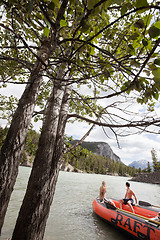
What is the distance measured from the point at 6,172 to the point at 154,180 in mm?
64987

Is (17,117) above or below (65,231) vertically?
above

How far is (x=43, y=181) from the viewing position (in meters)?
1.84

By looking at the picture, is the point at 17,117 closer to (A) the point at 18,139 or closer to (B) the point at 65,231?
(A) the point at 18,139

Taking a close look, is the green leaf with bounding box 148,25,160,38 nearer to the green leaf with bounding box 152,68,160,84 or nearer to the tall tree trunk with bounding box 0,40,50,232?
the green leaf with bounding box 152,68,160,84

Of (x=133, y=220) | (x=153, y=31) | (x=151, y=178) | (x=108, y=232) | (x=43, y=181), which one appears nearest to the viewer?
(x=153, y=31)

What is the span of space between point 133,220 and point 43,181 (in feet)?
18.6

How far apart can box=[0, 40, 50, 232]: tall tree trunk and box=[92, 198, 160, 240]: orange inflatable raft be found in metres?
5.39

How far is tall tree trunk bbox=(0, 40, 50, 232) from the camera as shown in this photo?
5.68 ft

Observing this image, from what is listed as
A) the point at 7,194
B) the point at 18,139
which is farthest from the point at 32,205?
the point at 18,139

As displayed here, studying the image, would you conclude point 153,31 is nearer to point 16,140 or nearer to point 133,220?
point 16,140

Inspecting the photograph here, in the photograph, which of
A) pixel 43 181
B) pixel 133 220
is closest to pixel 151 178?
pixel 133 220

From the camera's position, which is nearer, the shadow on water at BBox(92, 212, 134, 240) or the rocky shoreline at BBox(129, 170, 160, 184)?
the shadow on water at BBox(92, 212, 134, 240)

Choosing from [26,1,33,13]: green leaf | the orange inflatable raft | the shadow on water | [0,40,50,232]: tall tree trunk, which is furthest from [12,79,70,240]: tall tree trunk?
the shadow on water

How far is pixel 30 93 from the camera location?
213 centimetres
